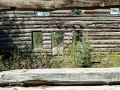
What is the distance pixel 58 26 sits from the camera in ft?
35.6

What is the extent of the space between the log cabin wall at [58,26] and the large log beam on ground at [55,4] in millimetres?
8823

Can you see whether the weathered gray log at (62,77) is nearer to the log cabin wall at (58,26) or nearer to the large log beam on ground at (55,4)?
the large log beam on ground at (55,4)

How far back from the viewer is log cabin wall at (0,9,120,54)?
10.8 metres

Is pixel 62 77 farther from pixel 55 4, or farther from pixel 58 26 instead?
pixel 58 26

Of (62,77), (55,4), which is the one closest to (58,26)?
(62,77)

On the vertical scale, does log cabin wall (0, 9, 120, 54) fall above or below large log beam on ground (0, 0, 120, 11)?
below

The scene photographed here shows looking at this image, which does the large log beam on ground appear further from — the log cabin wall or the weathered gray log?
the log cabin wall

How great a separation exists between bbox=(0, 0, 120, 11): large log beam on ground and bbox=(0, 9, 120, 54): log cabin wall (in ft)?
28.9

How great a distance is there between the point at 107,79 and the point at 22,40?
9.04m

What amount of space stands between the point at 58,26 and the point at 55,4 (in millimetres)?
8926

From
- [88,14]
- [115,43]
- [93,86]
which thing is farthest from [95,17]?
[93,86]

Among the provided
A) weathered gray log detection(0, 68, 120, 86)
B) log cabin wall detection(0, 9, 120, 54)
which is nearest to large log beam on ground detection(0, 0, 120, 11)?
weathered gray log detection(0, 68, 120, 86)

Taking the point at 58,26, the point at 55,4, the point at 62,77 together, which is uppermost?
the point at 55,4

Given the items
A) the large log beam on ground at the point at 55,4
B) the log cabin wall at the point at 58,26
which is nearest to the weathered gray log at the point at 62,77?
the large log beam on ground at the point at 55,4
